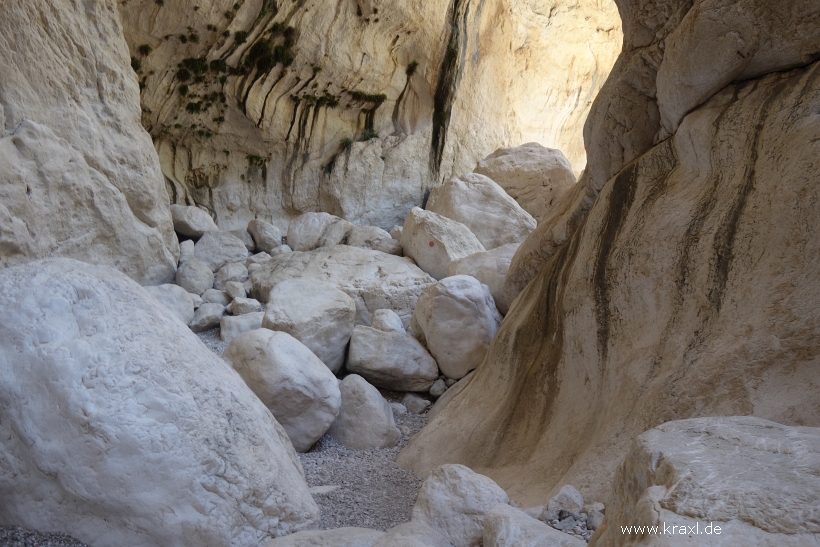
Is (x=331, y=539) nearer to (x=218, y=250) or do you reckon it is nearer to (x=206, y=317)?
(x=206, y=317)

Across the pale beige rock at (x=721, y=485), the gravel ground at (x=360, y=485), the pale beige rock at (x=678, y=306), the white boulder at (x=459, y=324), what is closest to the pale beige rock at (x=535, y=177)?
the white boulder at (x=459, y=324)

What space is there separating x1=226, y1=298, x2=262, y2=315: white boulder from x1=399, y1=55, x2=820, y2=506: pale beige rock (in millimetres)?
3296

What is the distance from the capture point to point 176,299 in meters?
7.14

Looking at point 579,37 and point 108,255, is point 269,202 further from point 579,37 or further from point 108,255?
point 579,37

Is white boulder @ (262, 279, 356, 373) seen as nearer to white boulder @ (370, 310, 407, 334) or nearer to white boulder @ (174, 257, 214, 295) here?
white boulder @ (370, 310, 407, 334)

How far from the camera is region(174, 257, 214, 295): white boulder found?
787cm

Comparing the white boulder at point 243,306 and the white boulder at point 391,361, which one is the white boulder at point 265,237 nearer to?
the white boulder at point 243,306

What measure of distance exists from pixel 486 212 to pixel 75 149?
17.9 ft

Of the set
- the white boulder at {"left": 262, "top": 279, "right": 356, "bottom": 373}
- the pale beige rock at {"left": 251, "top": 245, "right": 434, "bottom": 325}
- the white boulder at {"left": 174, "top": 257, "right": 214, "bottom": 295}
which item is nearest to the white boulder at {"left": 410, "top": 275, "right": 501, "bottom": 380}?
the white boulder at {"left": 262, "top": 279, "right": 356, "bottom": 373}

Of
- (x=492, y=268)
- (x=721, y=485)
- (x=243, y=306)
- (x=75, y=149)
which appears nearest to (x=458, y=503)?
(x=721, y=485)

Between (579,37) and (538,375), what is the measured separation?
1170 centimetres

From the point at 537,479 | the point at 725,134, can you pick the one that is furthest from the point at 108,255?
the point at 725,134

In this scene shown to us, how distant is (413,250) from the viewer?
27.7ft

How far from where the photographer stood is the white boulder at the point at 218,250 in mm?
9023
